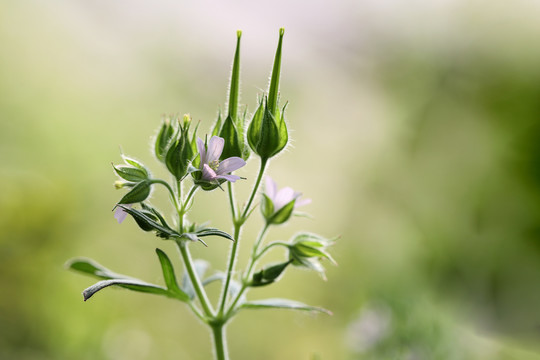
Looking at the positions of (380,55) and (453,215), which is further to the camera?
(380,55)

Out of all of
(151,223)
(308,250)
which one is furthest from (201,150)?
(308,250)

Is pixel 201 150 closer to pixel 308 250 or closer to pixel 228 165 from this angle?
pixel 228 165

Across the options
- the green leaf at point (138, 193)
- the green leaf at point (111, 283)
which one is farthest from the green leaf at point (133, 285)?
the green leaf at point (138, 193)

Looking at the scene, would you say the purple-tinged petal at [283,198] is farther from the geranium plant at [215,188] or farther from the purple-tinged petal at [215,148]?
the purple-tinged petal at [215,148]

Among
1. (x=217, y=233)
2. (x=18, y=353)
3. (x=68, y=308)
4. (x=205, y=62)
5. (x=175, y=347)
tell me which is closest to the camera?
(x=217, y=233)

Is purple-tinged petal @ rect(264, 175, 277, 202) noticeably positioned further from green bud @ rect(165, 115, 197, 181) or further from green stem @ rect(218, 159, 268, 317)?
green bud @ rect(165, 115, 197, 181)

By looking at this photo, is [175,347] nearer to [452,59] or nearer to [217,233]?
[217,233]

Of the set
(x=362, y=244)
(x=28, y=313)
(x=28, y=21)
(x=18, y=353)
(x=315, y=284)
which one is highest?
(x=28, y=21)

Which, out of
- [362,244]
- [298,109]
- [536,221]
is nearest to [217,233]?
[536,221]
